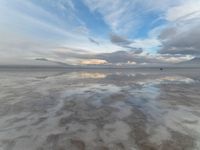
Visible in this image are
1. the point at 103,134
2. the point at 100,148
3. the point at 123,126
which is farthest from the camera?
the point at 123,126

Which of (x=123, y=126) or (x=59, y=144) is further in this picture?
(x=123, y=126)

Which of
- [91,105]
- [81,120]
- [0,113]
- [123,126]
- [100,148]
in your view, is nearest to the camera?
[100,148]

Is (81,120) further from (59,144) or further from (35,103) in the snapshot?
(35,103)

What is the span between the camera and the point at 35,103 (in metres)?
10.7

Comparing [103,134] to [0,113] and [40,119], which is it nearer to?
[40,119]

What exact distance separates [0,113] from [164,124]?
7835mm

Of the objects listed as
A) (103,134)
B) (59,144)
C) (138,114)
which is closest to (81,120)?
(103,134)

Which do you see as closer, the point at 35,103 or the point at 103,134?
the point at 103,134

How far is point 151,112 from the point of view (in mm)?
9078

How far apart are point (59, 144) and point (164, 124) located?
447 cm

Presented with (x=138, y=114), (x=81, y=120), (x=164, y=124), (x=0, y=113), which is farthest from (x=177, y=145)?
(x=0, y=113)

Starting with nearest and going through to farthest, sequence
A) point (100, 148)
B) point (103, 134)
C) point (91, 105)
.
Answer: point (100, 148) < point (103, 134) < point (91, 105)

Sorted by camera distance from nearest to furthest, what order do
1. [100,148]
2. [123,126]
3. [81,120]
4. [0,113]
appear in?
1. [100,148]
2. [123,126]
3. [81,120]
4. [0,113]

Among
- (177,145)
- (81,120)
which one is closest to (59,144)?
(81,120)
